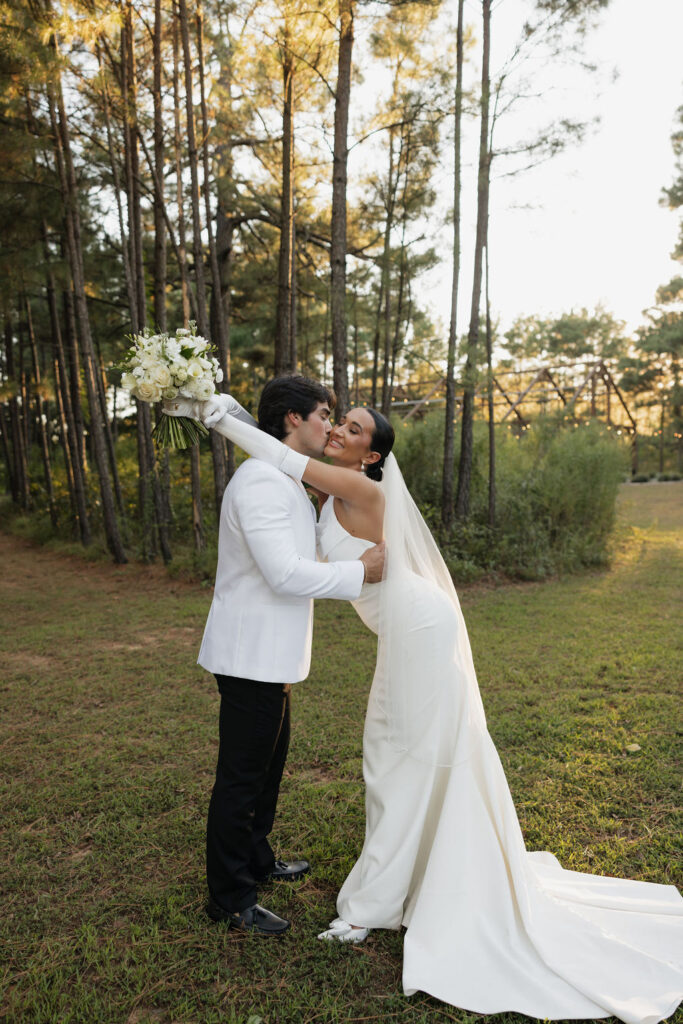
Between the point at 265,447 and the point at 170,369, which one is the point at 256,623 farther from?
the point at 170,369

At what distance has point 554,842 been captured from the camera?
10.7 feet

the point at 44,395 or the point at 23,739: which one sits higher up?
the point at 44,395

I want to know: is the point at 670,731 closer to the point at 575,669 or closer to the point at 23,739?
the point at 575,669

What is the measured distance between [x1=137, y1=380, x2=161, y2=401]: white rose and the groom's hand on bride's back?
932 millimetres

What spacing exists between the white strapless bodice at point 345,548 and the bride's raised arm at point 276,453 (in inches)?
9.8

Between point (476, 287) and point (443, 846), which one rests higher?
point (476, 287)

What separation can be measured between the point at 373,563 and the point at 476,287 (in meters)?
7.74

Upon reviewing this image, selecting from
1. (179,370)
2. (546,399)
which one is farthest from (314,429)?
(546,399)

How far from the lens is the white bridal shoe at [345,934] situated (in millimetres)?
2576

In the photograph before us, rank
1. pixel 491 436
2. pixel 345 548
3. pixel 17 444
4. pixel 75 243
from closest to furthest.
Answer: pixel 345 548
pixel 491 436
pixel 75 243
pixel 17 444

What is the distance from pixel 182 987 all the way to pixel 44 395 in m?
15.5

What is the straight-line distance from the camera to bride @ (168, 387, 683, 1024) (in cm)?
231

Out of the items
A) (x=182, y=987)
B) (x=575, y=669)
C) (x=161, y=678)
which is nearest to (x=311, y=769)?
(x=182, y=987)

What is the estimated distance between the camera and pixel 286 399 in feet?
8.61
